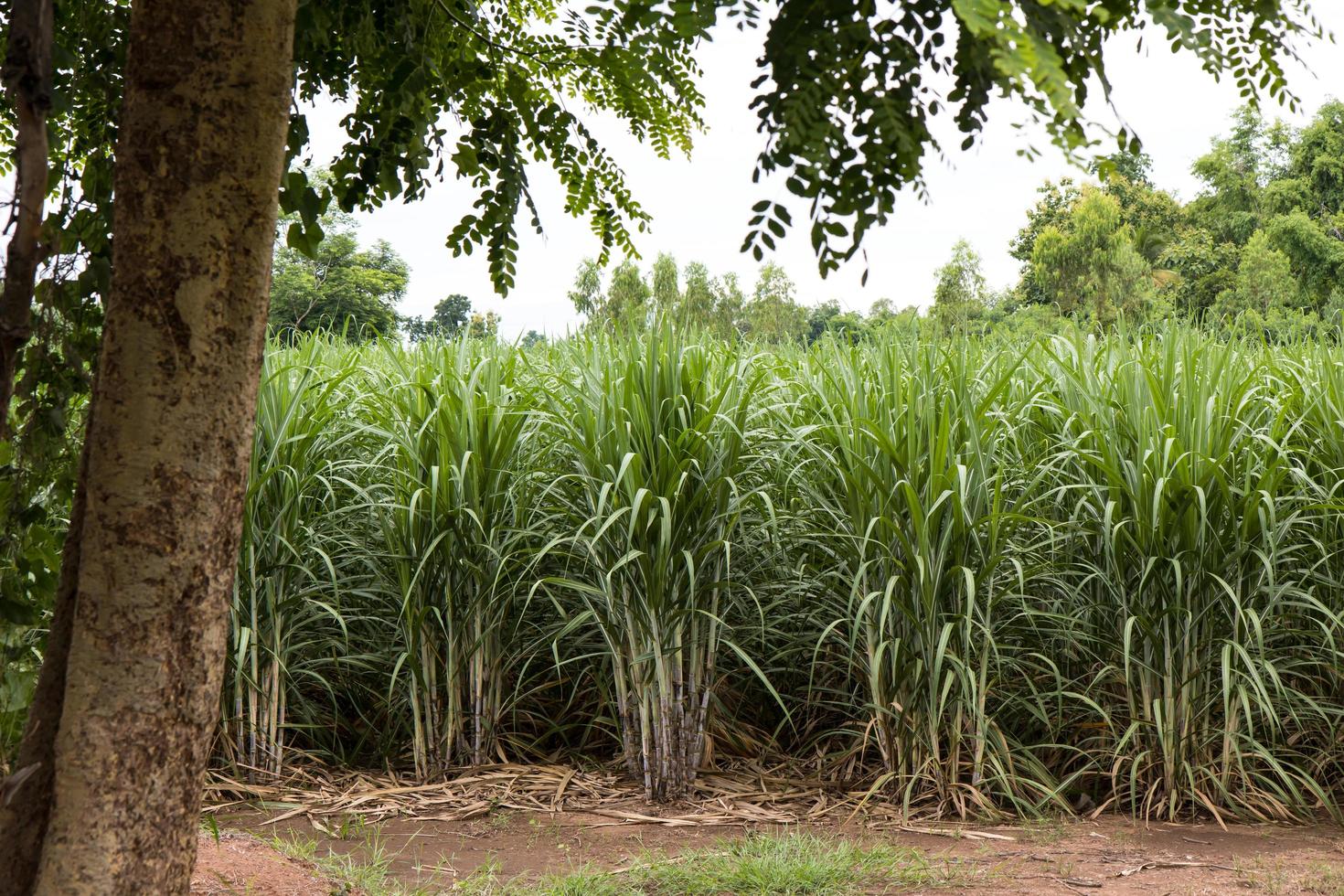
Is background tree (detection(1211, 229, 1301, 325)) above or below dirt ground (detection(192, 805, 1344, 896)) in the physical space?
above

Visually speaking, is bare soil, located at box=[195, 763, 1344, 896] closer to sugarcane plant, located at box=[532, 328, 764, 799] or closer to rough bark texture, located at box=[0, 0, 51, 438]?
sugarcane plant, located at box=[532, 328, 764, 799]

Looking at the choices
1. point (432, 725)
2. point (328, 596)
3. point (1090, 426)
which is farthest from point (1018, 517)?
point (328, 596)

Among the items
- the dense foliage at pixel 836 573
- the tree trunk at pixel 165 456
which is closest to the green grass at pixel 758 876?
the dense foliage at pixel 836 573

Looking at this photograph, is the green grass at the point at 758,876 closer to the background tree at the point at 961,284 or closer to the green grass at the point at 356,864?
the green grass at the point at 356,864

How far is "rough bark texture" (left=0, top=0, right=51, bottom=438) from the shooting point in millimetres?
1509

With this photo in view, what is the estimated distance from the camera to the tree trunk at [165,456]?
1.52 metres

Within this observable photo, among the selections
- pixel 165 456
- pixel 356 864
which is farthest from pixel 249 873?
pixel 165 456

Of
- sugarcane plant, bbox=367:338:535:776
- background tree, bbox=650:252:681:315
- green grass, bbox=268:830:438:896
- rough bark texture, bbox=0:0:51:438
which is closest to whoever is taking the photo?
rough bark texture, bbox=0:0:51:438

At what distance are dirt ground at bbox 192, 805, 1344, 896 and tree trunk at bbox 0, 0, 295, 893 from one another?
1193 millimetres

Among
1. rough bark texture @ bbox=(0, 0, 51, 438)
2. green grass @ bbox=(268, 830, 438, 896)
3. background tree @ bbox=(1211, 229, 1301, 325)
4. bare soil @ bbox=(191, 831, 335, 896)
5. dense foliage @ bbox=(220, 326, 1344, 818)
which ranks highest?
background tree @ bbox=(1211, 229, 1301, 325)

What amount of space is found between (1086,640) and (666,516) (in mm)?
1590

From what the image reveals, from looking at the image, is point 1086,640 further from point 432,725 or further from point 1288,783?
point 432,725

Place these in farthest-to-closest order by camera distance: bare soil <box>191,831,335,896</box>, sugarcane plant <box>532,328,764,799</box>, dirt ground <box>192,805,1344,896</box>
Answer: sugarcane plant <box>532,328,764,799</box>, dirt ground <box>192,805,1344,896</box>, bare soil <box>191,831,335,896</box>

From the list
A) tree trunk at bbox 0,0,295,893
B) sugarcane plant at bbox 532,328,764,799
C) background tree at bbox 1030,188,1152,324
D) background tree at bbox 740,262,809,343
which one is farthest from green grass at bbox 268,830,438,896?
background tree at bbox 740,262,809,343
